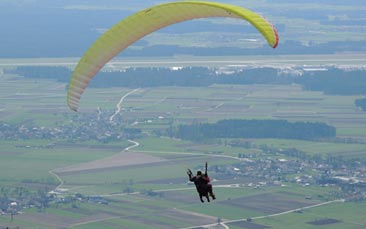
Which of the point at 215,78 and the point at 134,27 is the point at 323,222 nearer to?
the point at 134,27

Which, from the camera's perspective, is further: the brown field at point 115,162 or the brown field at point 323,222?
the brown field at point 115,162

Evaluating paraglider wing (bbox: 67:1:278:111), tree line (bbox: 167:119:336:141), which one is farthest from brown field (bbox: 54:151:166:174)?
paraglider wing (bbox: 67:1:278:111)

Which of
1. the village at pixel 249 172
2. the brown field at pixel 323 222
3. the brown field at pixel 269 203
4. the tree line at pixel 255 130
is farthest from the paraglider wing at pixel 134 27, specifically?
the tree line at pixel 255 130

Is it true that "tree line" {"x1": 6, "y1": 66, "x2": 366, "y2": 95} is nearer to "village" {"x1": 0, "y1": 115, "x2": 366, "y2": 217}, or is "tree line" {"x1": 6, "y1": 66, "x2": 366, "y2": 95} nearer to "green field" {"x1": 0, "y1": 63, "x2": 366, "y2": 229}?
"green field" {"x1": 0, "y1": 63, "x2": 366, "y2": 229}

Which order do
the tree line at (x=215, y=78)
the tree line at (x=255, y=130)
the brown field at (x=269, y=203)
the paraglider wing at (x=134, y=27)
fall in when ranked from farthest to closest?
the tree line at (x=215, y=78)
the tree line at (x=255, y=130)
the brown field at (x=269, y=203)
the paraglider wing at (x=134, y=27)

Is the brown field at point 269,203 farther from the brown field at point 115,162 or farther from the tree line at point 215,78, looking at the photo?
the tree line at point 215,78

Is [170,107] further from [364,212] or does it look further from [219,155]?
[364,212]

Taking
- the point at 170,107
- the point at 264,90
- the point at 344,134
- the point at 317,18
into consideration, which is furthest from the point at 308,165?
the point at 317,18
